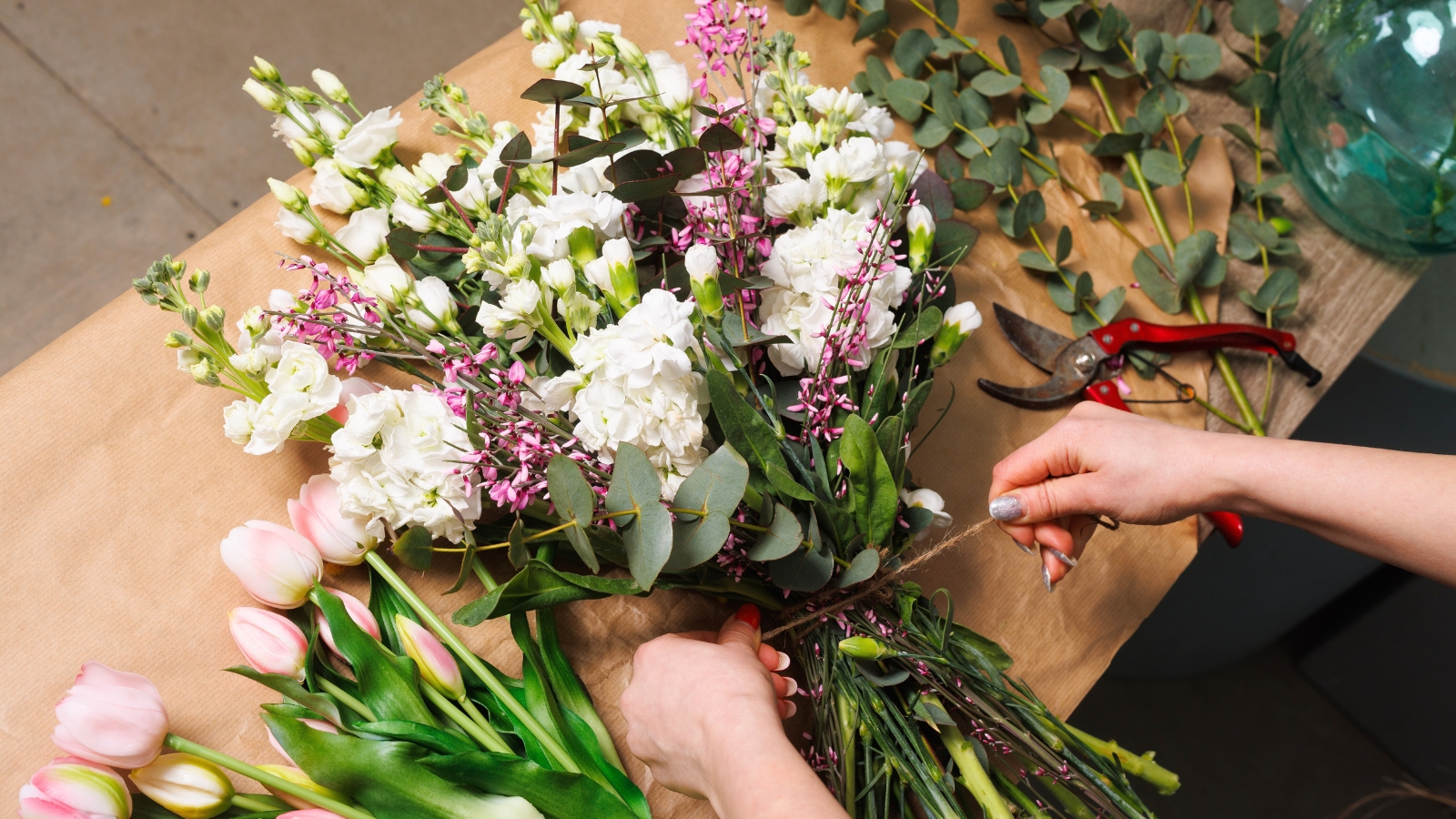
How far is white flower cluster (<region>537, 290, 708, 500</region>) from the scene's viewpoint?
520 millimetres

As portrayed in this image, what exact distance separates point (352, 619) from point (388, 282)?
257mm

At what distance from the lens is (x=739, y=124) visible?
0.69m

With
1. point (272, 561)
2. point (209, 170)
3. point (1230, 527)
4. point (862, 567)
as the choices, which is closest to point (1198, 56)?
point (1230, 527)

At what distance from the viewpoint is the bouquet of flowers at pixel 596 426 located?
1.83ft

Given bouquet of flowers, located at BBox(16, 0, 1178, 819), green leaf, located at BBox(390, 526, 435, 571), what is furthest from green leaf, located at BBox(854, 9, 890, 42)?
green leaf, located at BBox(390, 526, 435, 571)

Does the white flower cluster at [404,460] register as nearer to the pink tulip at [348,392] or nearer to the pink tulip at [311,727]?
the pink tulip at [348,392]

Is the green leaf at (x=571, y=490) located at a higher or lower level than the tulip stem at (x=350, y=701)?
higher

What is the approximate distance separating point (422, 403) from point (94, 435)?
31cm

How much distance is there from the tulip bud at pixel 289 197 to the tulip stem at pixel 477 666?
29cm

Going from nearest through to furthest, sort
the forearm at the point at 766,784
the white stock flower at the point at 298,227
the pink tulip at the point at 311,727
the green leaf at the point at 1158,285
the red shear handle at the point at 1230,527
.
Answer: the forearm at the point at 766,784 < the pink tulip at the point at 311,727 < the white stock flower at the point at 298,227 < the red shear handle at the point at 1230,527 < the green leaf at the point at 1158,285

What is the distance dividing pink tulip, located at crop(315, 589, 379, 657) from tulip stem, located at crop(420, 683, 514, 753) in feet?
0.21

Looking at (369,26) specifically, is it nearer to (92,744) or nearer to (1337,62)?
(92,744)

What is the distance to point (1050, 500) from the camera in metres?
0.66

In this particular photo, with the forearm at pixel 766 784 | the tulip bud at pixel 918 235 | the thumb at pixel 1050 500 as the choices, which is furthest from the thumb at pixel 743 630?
the tulip bud at pixel 918 235
